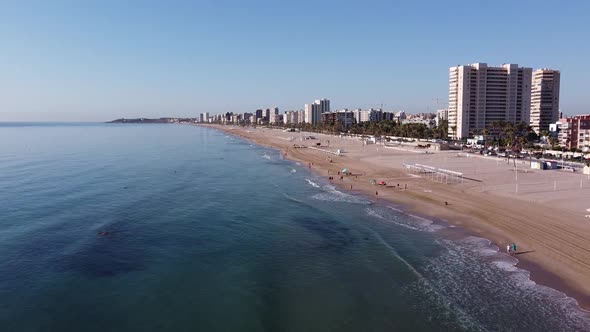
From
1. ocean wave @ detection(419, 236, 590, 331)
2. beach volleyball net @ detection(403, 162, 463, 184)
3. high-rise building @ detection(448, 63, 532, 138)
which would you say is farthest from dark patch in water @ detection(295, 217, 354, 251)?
high-rise building @ detection(448, 63, 532, 138)

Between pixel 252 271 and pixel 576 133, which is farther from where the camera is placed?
pixel 576 133

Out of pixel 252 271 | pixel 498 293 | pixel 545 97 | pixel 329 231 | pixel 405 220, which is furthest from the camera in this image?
pixel 545 97

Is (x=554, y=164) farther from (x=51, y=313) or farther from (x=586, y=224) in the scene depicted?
(x=51, y=313)

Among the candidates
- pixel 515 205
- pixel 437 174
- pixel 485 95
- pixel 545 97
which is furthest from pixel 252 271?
pixel 545 97

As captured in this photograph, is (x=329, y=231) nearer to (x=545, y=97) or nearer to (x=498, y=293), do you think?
(x=498, y=293)

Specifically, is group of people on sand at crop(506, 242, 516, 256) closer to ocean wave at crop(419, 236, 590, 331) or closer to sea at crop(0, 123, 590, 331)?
ocean wave at crop(419, 236, 590, 331)

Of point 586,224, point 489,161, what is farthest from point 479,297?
point 489,161

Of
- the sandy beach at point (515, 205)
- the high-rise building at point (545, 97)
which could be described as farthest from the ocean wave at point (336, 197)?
the high-rise building at point (545, 97)
